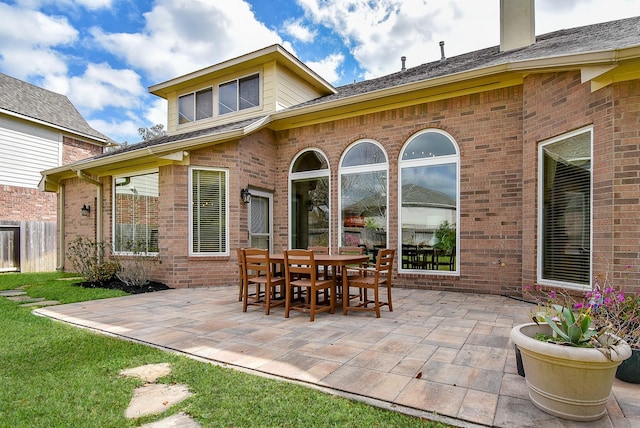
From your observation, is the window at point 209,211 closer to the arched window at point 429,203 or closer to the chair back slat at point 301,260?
the chair back slat at point 301,260

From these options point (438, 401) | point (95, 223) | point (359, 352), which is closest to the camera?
point (438, 401)

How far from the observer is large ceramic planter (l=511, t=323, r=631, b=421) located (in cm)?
200

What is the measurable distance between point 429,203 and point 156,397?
5.74 metres

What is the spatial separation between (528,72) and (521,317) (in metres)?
3.79

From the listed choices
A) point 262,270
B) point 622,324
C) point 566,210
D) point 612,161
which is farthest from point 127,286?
point 612,161

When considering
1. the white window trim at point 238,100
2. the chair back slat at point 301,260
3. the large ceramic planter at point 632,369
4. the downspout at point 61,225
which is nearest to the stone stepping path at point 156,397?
the chair back slat at point 301,260

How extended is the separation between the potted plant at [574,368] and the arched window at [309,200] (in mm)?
5901

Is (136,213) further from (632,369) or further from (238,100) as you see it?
(632,369)

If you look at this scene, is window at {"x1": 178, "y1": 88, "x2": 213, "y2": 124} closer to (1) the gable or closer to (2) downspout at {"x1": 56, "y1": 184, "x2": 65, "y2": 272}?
(2) downspout at {"x1": 56, "y1": 184, "x2": 65, "y2": 272}

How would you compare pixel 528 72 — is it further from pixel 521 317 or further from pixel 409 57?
pixel 409 57

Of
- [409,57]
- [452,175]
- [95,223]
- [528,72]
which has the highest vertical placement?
[409,57]

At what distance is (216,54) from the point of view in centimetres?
1448

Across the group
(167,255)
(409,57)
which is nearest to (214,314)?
(167,255)

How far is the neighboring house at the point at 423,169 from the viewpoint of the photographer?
4.45 m
